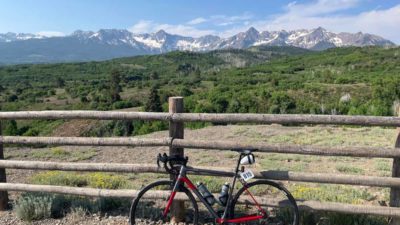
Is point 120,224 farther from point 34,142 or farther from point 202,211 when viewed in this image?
point 34,142

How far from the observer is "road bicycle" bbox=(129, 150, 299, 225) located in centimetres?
500

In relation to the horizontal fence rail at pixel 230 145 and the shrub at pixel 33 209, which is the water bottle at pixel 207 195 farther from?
the shrub at pixel 33 209

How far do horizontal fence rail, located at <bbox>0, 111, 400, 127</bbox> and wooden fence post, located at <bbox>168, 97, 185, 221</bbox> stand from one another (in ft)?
0.36

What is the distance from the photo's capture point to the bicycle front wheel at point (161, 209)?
5270 millimetres

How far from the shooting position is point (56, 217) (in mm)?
6164

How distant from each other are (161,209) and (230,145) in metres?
1.62

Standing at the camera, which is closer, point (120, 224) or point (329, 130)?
point (120, 224)

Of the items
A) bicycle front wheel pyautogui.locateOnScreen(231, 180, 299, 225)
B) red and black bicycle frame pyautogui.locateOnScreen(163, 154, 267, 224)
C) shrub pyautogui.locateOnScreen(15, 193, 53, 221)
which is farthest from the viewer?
shrub pyautogui.locateOnScreen(15, 193, 53, 221)

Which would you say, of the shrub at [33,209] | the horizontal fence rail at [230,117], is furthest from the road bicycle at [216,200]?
the shrub at [33,209]

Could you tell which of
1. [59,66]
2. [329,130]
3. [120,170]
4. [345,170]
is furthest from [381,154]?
[59,66]

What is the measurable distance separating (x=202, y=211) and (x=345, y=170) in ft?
17.1

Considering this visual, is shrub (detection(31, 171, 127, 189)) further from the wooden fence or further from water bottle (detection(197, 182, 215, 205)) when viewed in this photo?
water bottle (detection(197, 182, 215, 205))

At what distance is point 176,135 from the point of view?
560 centimetres

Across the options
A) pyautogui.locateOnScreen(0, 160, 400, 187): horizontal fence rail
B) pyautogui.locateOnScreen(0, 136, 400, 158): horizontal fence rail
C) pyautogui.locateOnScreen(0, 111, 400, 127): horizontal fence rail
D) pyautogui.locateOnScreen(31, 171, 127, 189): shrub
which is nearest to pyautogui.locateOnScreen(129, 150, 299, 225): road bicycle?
pyautogui.locateOnScreen(0, 160, 400, 187): horizontal fence rail
